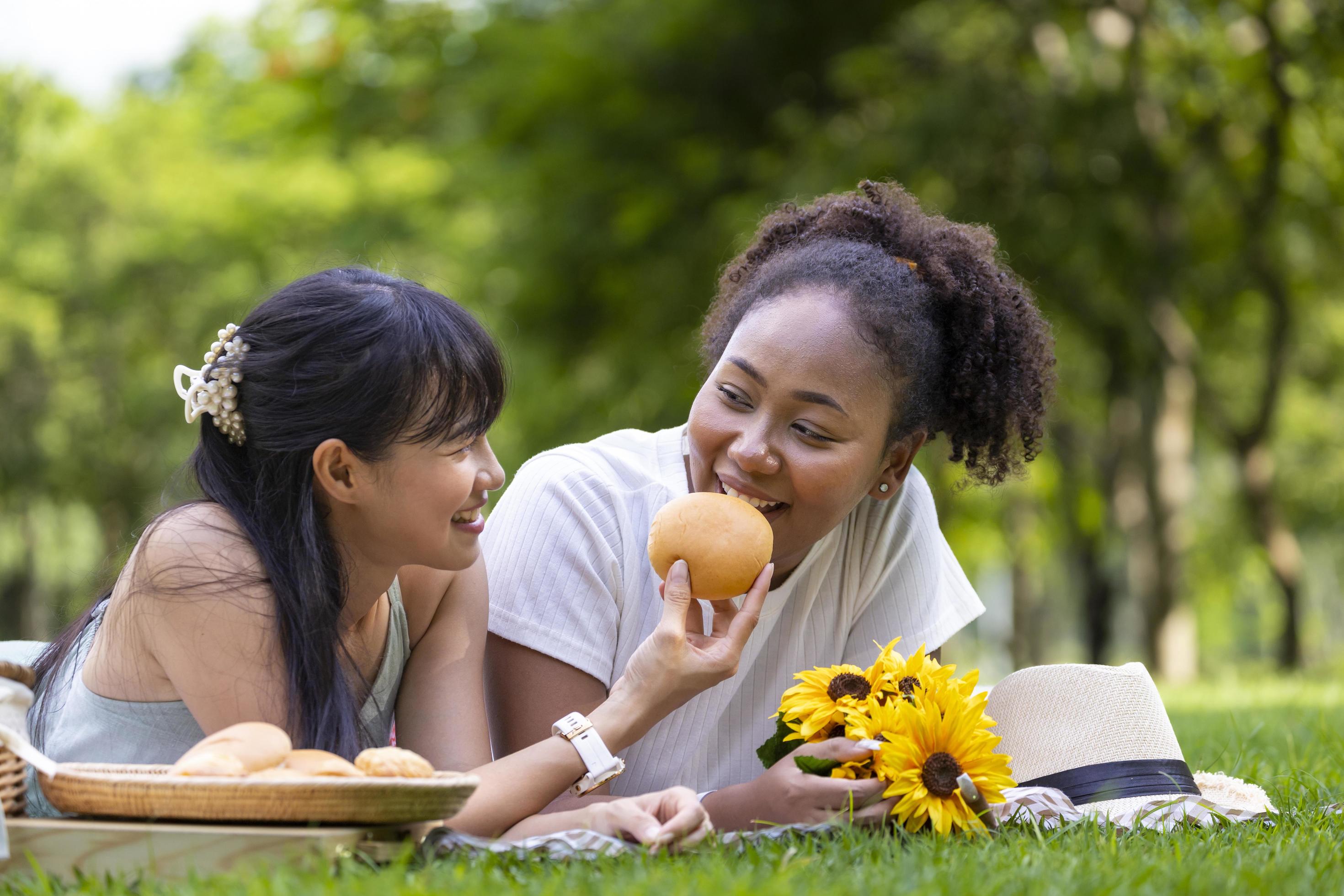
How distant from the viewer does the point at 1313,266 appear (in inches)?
598

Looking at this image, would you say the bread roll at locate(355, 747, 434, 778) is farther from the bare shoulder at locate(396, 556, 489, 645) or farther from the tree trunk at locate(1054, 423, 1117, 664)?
the tree trunk at locate(1054, 423, 1117, 664)

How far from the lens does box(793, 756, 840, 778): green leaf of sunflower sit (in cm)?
318

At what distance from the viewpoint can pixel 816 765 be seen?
3.19 m

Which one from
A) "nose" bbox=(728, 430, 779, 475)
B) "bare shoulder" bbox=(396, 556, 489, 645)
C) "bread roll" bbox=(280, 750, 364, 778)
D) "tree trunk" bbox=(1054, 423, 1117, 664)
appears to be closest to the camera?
"bread roll" bbox=(280, 750, 364, 778)

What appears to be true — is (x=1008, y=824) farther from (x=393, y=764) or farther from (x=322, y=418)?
(x=322, y=418)

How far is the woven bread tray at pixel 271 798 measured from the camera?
2590mm

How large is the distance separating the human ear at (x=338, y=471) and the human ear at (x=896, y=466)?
5.22 feet

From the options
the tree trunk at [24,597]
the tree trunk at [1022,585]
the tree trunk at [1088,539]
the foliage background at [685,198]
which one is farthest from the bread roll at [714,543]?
the tree trunk at [24,597]

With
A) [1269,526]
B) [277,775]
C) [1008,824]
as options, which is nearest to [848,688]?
[1008,824]

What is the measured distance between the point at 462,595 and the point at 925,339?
1559 mm

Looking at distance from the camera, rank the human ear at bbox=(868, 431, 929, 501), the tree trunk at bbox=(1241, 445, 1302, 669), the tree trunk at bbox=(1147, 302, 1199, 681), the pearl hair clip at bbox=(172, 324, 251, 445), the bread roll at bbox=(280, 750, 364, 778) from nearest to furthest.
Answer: the bread roll at bbox=(280, 750, 364, 778) → the pearl hair clip at bbox=(172, 324, 251, 445) → the human ear at bbox=(868, 431, 929, 501) → the tree trunk at bbox=(1147, 302, 1199, 681) → the tree trunk at bbox=(1241, 445, 1302, 669)

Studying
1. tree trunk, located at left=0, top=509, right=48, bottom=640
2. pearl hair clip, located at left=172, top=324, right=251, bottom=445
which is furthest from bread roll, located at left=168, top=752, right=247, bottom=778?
tree trunk, located at left=0, top=509, right=48, bottom=640

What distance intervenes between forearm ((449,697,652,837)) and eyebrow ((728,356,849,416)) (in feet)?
3.17

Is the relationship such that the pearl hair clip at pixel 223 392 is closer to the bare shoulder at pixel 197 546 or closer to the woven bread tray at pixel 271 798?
the bare shoulder at pixel 197 546
